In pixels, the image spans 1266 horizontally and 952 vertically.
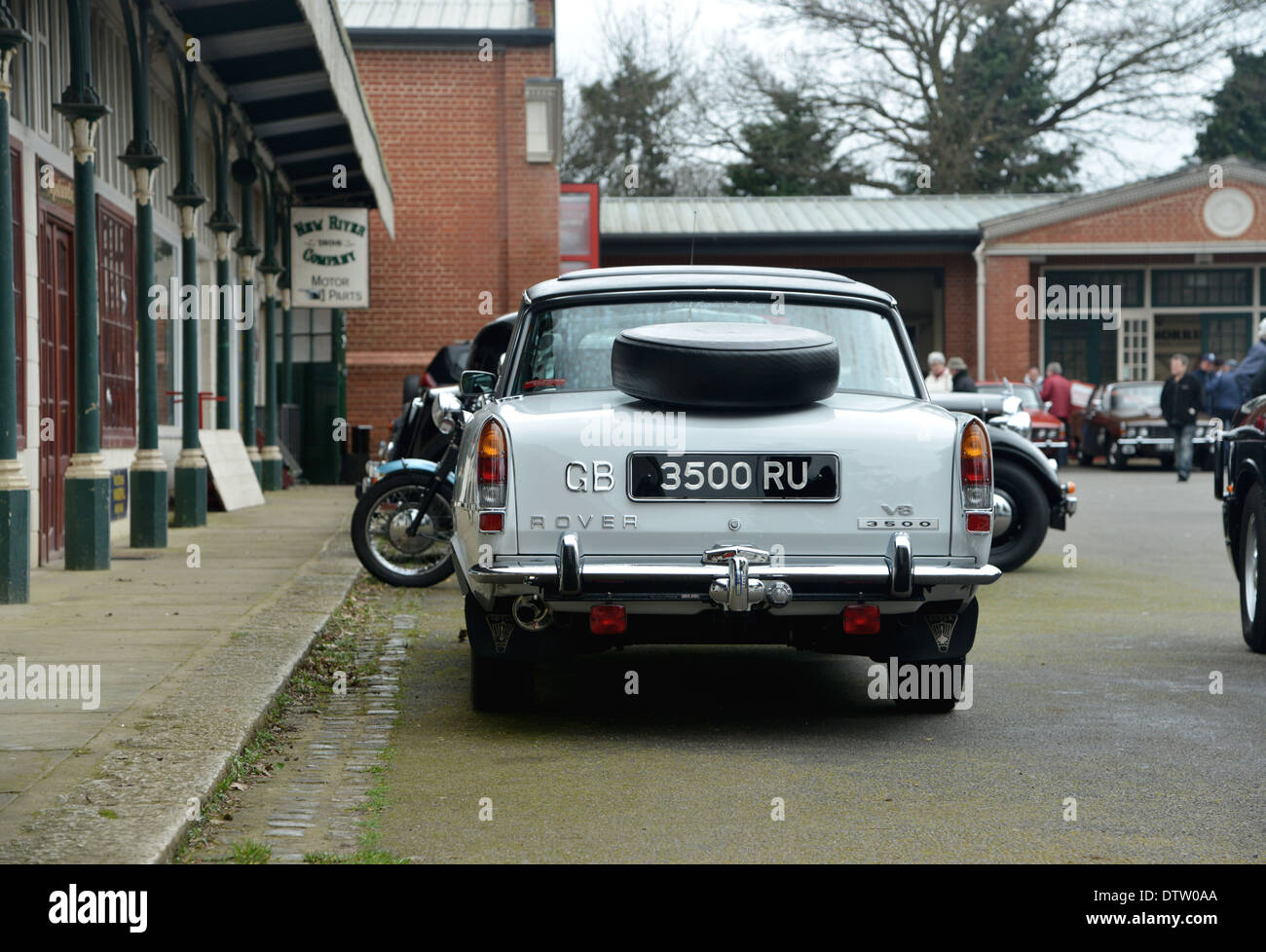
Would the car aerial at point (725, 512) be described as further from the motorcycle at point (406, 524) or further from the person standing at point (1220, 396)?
the person standing at point (1220, 396)

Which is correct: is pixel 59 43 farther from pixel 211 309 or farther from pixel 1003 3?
pixel 1003 3

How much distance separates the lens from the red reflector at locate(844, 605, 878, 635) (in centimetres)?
596

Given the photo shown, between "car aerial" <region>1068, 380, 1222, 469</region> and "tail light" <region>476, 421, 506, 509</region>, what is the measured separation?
83.6 feet

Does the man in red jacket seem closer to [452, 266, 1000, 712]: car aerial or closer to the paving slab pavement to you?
the paving slab pavement

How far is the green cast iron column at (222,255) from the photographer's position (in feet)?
56.0

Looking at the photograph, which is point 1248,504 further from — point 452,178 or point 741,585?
point 452,178

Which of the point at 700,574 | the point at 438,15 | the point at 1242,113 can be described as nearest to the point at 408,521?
the point at 700,574

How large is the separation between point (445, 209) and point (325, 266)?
5.89 m

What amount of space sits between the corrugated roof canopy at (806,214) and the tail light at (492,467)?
2996cm

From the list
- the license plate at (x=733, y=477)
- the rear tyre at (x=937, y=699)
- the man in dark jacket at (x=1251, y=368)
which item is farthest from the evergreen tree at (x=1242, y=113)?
the license plate at (x=733, y=477)

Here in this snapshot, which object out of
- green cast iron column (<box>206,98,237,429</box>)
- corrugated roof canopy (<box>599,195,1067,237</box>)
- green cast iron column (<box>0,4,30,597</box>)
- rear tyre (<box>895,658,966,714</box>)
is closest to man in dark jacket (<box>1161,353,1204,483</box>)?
corrugated roof canopy (<box>599,195,1067,237</box>)

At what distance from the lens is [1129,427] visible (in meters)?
31.2

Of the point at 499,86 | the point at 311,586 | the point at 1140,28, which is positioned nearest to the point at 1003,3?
the point at 1140,28

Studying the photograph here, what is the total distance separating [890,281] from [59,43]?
30.8 metres
